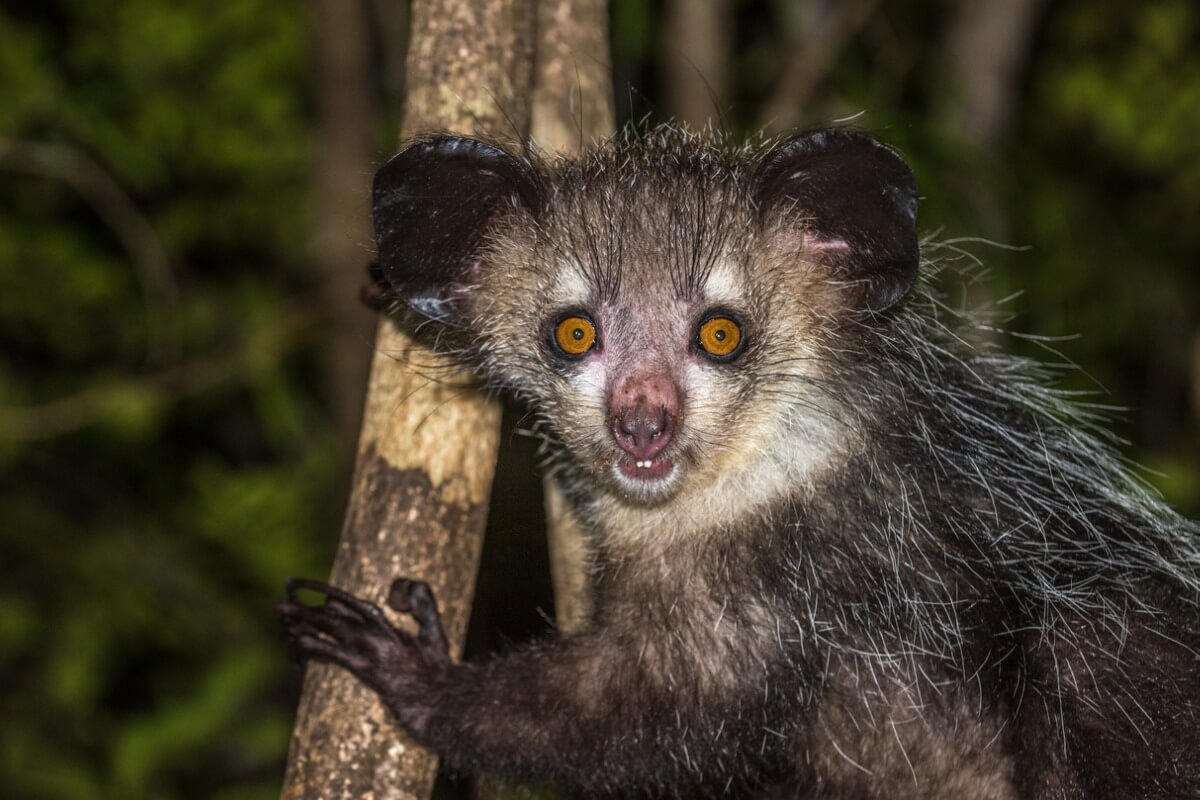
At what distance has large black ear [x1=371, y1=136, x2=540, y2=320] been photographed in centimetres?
293

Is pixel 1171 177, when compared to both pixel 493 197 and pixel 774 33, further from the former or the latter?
pixel 493 197

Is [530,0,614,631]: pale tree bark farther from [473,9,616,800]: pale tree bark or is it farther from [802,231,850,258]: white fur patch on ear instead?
[802,231,850,258]: white fur patch on ear

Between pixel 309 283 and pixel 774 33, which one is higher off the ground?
pixel 774 33

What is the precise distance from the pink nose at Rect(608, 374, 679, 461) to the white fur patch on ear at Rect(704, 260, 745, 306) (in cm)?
23

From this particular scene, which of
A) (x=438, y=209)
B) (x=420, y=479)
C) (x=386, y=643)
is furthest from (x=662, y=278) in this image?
(x=386, y=643)

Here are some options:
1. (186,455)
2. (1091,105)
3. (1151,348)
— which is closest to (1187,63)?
(1091,105)

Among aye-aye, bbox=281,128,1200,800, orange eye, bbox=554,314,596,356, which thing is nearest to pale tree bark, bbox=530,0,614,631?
aye-aye, bbox=281,128,1200,800

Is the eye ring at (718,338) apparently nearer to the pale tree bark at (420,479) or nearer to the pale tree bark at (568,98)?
the pale tree bark at (420,479)

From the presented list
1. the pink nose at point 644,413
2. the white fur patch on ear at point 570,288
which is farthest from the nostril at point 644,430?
the white fur patch on ear at point 570,288

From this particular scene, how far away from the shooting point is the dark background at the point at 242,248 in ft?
18.4

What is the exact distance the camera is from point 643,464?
2846 millimetres

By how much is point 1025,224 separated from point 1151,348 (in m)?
2.12

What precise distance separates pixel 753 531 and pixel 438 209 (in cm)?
106

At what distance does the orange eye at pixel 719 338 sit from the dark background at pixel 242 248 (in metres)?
2.11
